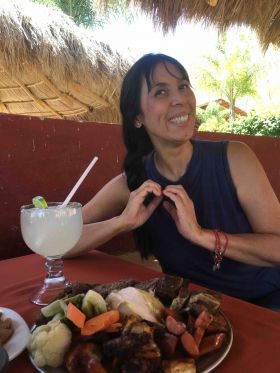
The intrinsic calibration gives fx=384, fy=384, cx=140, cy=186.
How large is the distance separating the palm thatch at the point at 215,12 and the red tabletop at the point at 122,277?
2.50m

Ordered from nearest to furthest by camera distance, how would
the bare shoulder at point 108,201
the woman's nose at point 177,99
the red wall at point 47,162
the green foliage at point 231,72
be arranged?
the woman's nose at point 177,99 → the bare shoulder at point 108,201 → the red wall at point 47,162 → the green foliage at point 231,72

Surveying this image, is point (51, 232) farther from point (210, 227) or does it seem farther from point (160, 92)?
point (160, 92)

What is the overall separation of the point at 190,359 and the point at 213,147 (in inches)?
41.7

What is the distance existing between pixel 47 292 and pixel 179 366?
19.5 inches

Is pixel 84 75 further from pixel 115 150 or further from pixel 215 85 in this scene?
pixel 215 85

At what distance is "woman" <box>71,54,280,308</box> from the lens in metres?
1.22

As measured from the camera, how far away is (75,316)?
2.03 feet

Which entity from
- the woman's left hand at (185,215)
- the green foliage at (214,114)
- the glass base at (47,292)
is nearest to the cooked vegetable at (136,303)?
the glass base at (47,292)

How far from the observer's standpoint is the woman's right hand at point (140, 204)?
48.4 inches

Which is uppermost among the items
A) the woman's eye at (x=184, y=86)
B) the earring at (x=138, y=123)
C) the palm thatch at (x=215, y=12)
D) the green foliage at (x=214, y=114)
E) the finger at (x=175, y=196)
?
the palm thatch at (x=215, y=12)

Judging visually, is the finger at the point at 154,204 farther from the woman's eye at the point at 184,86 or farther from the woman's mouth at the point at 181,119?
the woman's eye at the point at 184,86

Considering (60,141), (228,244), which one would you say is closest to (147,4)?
(60,141)

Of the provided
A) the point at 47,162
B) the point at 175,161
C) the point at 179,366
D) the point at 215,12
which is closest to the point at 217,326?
the point at 179,366

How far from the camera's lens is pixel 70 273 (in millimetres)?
1139
